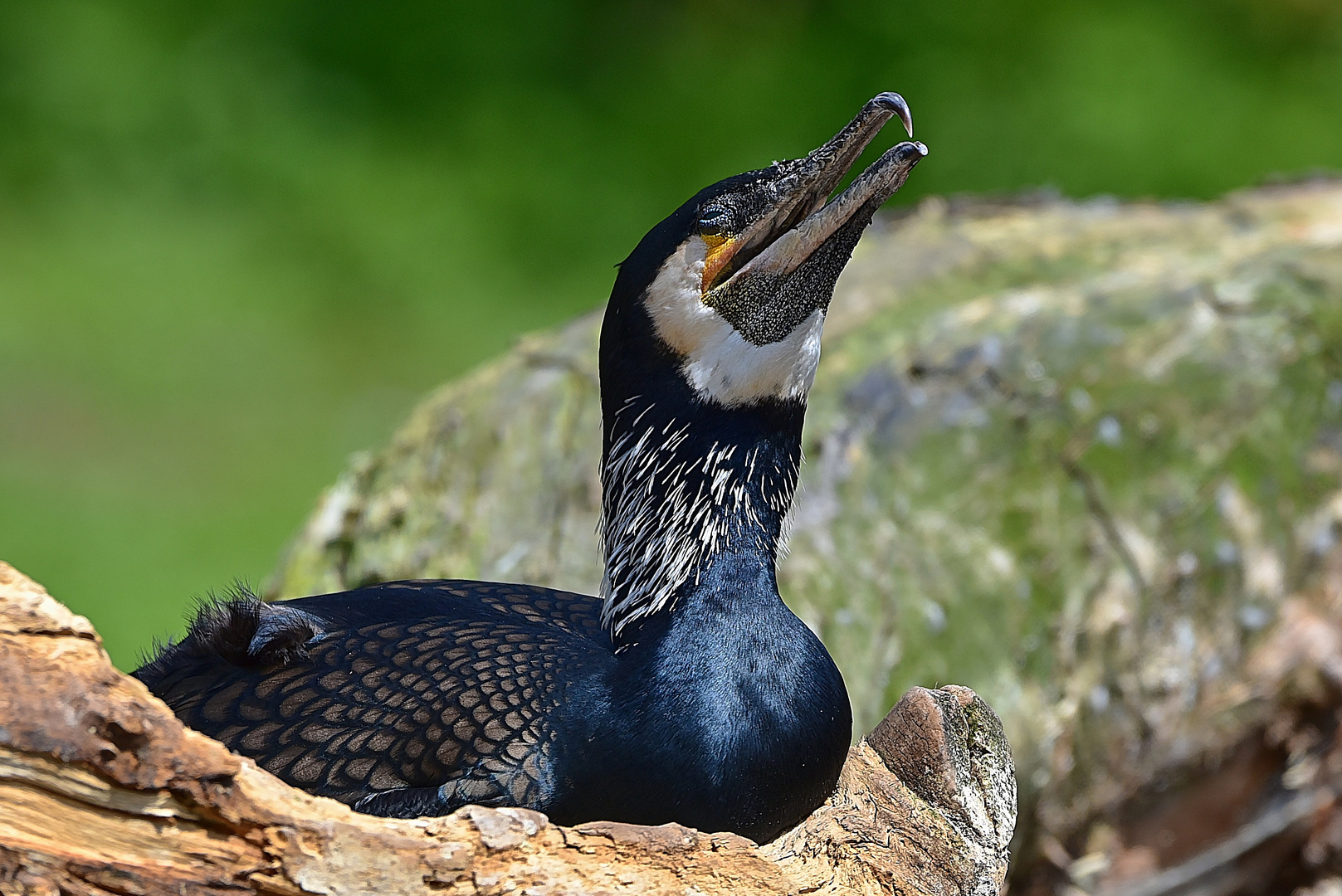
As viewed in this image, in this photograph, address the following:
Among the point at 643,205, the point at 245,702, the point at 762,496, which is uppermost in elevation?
the point at 643,205

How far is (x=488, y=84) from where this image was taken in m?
8.91

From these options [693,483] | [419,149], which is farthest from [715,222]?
[419,149]

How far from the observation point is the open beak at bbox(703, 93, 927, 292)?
2.03 m

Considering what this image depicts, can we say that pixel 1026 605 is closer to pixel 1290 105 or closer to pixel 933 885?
pixel 933 885

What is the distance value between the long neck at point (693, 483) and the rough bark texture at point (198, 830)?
19.1 inches

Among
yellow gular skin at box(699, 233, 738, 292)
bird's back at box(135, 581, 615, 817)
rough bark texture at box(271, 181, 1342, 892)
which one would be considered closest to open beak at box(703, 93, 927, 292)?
yellow gular skin at box(699, 233, 738, 292)

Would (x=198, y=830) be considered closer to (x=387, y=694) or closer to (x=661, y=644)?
(x=387, y=694)

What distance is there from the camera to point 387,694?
2.11 meters

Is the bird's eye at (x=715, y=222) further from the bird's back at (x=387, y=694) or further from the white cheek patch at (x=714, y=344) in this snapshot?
the bird's back at (x=387, y=694)

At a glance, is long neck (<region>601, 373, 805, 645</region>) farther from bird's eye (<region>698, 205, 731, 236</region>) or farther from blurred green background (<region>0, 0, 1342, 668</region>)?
blurred green background (<region>0, 0, 1342, 668</region>)

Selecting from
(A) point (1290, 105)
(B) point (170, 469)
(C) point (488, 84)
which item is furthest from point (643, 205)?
(A) point (1290, 105)

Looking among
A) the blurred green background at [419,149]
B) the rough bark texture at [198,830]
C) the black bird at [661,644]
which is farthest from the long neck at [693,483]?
the blurred green background at [419,149]

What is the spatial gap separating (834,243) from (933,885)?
95 cm

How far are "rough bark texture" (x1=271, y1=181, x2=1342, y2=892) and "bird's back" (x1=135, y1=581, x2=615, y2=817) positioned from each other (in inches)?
54.8
